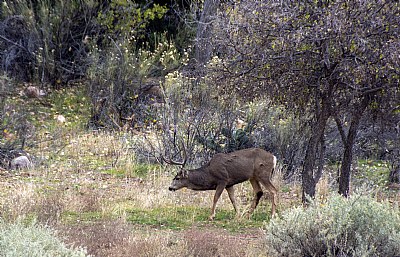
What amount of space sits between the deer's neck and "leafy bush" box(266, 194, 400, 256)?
11.7ft

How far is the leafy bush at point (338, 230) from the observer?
7051 millimetres

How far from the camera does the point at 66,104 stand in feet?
68.6

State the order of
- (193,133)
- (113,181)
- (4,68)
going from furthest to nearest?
(4,68)
(193,133)
(113,181)

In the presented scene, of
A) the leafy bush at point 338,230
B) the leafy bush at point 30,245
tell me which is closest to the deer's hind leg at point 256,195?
the leafy bush at point 338,230

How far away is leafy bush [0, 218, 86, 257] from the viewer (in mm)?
5707

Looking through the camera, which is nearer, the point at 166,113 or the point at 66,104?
the point at 166,113

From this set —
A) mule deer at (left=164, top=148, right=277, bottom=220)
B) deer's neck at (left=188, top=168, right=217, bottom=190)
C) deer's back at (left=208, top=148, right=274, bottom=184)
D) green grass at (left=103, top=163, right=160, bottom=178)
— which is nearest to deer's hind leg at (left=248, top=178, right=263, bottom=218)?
mule deer at (left=164, top=148, right=277, bottom=220)

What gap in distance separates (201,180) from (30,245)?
5603 millimetres

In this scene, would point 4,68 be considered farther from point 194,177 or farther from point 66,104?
point 194,177

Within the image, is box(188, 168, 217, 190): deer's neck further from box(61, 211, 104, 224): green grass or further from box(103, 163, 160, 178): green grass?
box(103, 163, 160, 178): green grass

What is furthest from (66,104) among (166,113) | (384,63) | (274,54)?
(384,63)

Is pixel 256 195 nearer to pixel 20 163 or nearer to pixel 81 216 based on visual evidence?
pixel 81 216

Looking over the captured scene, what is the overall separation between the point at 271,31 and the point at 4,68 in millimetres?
14928

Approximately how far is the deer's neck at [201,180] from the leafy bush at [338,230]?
357 centimetres
